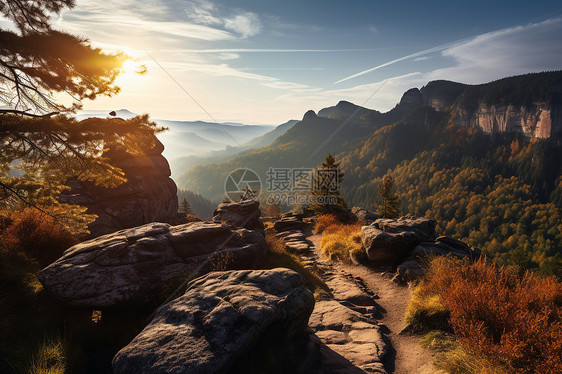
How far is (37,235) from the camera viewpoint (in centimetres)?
884

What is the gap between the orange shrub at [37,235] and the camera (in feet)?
27.8

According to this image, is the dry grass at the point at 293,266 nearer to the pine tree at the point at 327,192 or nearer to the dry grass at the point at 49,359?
the dry grass at the point at 49,359

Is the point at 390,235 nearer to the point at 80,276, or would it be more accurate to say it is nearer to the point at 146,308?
the point at 146,308

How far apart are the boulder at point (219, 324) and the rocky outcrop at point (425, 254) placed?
24.5 feet

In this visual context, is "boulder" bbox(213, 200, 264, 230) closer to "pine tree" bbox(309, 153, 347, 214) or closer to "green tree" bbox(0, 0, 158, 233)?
"pine tree" bbox(309, 153, 347, 214)

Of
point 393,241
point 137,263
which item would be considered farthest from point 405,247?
point 137,263

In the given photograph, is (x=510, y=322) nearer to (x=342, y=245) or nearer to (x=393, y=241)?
(x=393, y=241)

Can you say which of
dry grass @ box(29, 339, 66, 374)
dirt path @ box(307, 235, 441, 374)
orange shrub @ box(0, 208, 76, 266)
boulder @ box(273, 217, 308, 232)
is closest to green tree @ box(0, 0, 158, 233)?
orange shrub @ box(0, 208, 76, 266)

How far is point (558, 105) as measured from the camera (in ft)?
607

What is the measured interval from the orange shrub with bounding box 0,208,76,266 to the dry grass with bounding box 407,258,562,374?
41.5ft

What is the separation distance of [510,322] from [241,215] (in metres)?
18.4

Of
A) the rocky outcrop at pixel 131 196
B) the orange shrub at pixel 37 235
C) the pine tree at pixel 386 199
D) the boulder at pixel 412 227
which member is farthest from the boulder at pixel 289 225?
the orange shrub at pixel 37 235

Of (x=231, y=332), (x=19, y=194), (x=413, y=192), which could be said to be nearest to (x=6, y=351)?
(x=231, y=332)

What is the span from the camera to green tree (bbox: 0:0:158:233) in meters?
6.86
